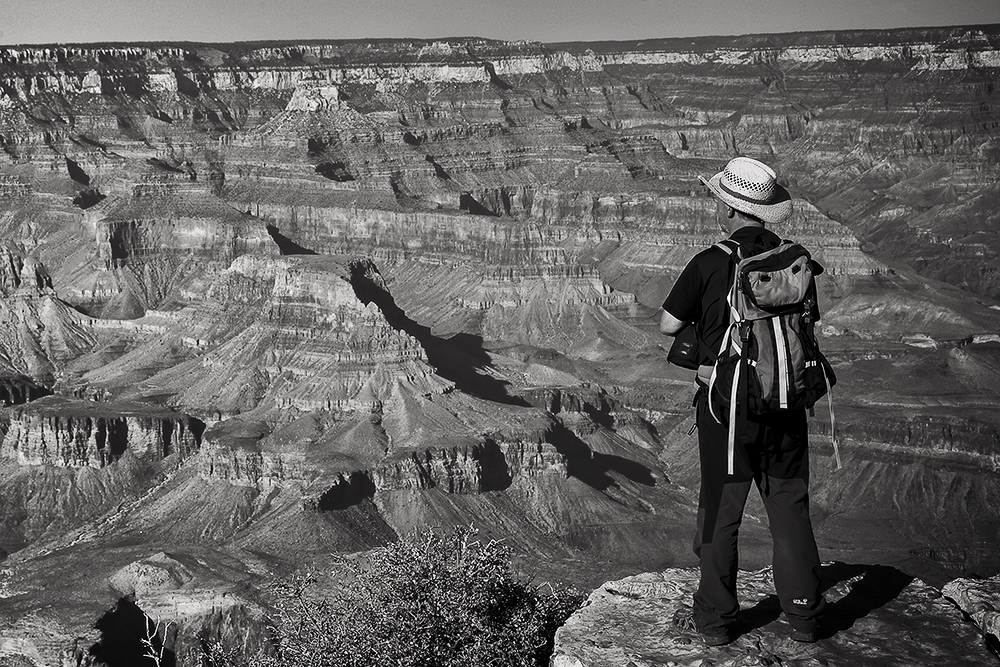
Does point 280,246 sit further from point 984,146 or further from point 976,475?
point 984,146

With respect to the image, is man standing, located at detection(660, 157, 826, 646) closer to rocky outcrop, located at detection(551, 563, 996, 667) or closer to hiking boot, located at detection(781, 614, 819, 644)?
hiking boot, located at detection(781, 614, 819, 644)

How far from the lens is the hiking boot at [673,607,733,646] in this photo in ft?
60.7

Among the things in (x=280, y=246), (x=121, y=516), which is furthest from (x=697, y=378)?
(x=280, y=246)

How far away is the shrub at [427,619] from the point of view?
21.0 metres

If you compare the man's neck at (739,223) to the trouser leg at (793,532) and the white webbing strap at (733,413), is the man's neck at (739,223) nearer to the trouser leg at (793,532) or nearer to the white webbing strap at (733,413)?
the white webbing strap at (733,413)

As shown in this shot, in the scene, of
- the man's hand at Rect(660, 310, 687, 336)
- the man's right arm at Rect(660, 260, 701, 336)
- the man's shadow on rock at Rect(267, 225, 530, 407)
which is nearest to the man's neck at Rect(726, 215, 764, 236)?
the man's right arm at Rect(660, 260, 701, 336)

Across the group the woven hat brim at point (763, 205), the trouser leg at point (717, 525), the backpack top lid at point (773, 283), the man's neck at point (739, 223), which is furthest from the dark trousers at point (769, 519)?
the woven hat brim at point (763, 205)

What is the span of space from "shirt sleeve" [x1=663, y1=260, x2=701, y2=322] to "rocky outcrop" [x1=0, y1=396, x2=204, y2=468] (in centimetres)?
6459

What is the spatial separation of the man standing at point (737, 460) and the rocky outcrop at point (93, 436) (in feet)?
210

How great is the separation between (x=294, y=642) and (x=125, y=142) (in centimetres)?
18495

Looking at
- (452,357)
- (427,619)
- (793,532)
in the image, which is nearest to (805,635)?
(793,532)

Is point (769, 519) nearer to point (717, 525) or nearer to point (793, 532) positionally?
point (793, 532)

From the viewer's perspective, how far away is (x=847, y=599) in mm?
20094

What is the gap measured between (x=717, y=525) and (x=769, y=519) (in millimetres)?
649
